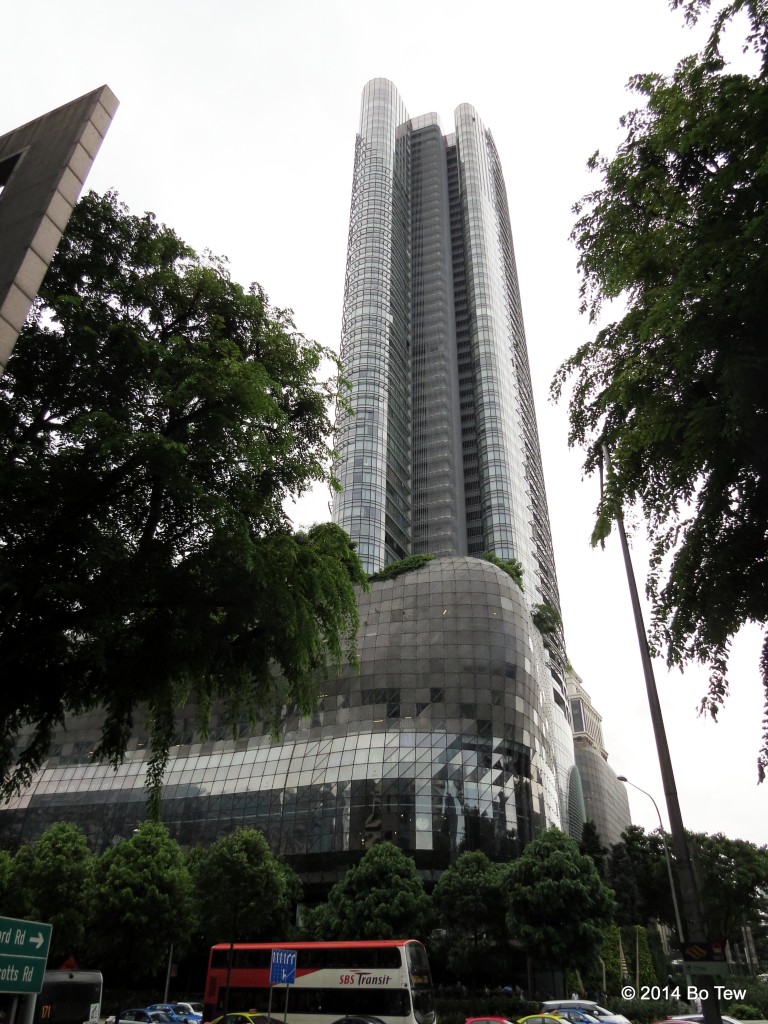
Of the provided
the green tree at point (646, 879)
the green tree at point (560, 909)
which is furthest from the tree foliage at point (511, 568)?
the green tree at point (560, 909)

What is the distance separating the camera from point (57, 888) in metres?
34.8

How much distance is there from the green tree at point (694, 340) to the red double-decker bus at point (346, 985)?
22452 mm

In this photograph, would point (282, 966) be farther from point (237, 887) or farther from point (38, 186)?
point (38, 186)

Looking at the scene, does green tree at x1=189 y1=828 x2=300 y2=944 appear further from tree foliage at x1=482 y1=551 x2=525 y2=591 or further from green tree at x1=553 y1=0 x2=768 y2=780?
tree foliage at x1=482 y1=551 x2=525 y2=591

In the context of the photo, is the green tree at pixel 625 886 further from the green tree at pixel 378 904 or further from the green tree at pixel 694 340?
the green tree at pixel 694 340

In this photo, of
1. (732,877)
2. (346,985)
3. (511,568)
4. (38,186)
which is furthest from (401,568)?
(38,186)

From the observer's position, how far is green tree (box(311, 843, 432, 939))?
1375 inches

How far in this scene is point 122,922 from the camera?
104 feet

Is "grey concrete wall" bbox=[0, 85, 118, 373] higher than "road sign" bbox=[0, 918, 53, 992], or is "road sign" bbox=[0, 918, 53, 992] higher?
"grey concrete wall" bbox=[0, 85, 118, 373]

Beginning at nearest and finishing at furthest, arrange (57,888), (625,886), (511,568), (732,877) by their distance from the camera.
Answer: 1. (57,888)
2. (732,877)
3. (625,886)
4. (511,568)

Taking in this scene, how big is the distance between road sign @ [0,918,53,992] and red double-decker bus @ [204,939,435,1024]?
2133 centimetres

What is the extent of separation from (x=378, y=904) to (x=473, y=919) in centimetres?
516

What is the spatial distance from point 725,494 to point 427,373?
124 metres

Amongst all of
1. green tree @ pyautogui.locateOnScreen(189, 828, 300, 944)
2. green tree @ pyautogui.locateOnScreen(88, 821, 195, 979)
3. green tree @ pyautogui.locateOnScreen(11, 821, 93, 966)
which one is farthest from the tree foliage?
green tree @ pyautogui.locateOnScreen(11, 821, 93, 966)
